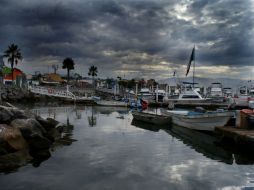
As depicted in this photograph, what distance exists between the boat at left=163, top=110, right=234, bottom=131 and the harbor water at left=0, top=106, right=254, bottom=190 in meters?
2.99

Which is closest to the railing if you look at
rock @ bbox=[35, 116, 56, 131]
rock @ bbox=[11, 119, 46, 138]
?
rock @ bbox=[35, 116, 56, 131]

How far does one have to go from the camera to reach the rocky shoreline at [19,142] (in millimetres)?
13969

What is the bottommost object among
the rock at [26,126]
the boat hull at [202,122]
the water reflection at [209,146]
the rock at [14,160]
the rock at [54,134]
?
the water reflection at [209,146]

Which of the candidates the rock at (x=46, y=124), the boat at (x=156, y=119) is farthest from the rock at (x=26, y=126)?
the boat at (x=156, y=119)

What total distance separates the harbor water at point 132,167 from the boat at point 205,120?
2.99 metres

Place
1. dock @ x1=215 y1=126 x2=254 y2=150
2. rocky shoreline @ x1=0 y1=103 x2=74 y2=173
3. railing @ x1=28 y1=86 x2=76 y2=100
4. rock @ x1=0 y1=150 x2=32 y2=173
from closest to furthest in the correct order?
1. rock @ x1=0 y1=150 x2=32 y2=173
2. rocky shoreline @ x1=0 y1=103 x2=74 y2=173
3. dock @ x1=215 y1=126 x2=254 y2=150
4. railing @ x1=28 y1=86 x2=76 y2=100

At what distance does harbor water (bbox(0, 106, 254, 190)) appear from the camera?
11500mm

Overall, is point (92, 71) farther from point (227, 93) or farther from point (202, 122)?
point (202, 122)

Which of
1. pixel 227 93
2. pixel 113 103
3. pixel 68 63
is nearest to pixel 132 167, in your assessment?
pixel 113 103

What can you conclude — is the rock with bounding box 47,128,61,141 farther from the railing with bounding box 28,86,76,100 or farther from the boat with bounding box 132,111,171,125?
the railing with bounding box 28,86,76,100

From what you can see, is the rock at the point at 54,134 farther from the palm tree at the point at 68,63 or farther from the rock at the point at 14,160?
the palm tree at the point at 68,63

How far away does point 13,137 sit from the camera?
49.1 feet

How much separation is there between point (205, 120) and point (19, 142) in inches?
594

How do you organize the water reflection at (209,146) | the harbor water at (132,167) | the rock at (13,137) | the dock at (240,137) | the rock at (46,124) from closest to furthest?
Answer: the harbor water at (132,167)
the rock at (13,137)
the water reflection at (209,146)
the dock at (240,137)
the rock at (46,124)
